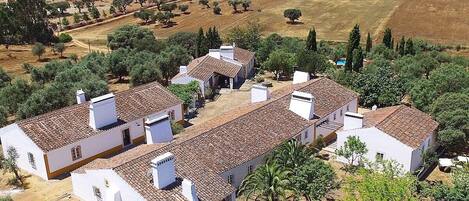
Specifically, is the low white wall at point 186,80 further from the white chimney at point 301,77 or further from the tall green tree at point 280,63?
the white chimney at point 301,77

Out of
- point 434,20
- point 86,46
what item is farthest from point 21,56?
point 434,20

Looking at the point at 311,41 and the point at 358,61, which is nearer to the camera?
the point at 358,61

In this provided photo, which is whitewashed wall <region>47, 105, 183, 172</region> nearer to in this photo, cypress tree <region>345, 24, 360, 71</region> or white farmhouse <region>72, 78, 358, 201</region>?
white farmhouse <region>72, 78, 358, 201</region>

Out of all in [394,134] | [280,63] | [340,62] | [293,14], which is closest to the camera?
[394,134]

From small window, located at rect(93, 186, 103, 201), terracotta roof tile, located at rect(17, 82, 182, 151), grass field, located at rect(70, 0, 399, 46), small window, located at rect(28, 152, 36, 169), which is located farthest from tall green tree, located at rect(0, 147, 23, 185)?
grass field, located at rect(70, 0, 399, 46)

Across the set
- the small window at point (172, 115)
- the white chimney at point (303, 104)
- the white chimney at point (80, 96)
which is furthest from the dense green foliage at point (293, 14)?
the white chimney at point (80, 96)

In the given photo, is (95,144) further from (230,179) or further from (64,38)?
(64,38)

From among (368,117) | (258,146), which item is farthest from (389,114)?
(258,146)

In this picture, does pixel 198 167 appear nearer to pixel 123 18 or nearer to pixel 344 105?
pixel 344 105
